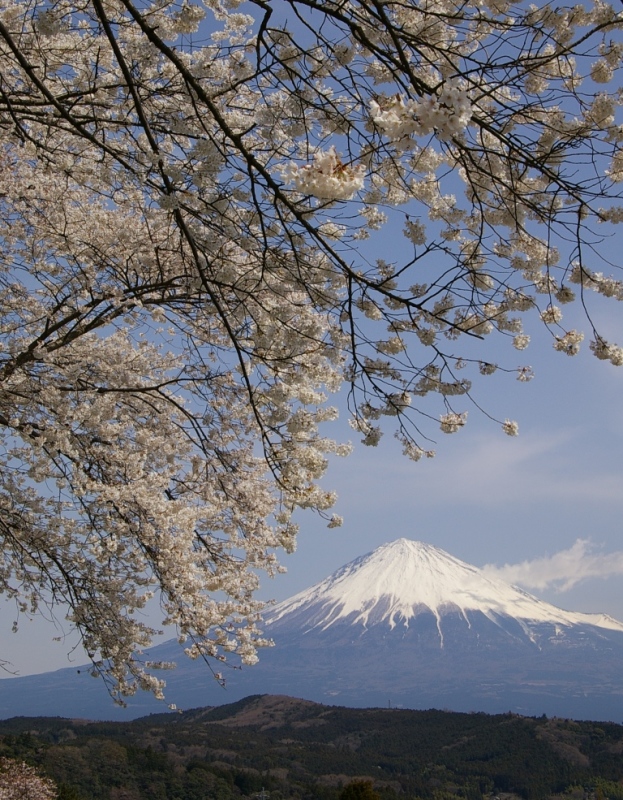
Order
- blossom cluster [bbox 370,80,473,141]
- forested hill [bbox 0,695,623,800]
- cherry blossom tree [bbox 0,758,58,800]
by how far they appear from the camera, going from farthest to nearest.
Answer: forested hill [bbox 0,695,623,800], cherry blossom tree [bbox 0,758,58,800], blossom cluster [bbox 370,80,473,141]

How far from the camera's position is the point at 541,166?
3.13 m

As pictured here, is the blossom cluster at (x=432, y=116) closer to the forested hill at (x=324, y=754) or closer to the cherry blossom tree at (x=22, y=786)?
the cherry blossom tree at (x=22, y=786)

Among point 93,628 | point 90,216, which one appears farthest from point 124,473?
point 90,216

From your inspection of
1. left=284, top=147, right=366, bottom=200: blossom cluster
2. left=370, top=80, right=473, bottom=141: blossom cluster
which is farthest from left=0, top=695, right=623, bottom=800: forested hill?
left=370, top=80, right=473, bottom=141: blossom cluster

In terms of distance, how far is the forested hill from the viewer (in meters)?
42.5

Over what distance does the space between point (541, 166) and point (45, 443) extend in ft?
14.6

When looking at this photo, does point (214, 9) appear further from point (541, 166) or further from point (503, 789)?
point (503, 789)

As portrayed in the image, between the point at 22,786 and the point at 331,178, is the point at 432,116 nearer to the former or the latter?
the point at 331,178

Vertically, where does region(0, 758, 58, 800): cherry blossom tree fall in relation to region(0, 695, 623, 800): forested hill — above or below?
above

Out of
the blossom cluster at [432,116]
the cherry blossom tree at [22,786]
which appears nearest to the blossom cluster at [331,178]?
the blossom cluster at [432,116]

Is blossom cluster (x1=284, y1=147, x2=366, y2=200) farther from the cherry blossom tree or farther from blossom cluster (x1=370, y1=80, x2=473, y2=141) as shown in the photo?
the cherry blossom tree

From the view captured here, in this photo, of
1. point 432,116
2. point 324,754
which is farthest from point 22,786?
point 324,754

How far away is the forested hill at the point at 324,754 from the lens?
42469mm

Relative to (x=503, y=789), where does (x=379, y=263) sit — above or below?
above
